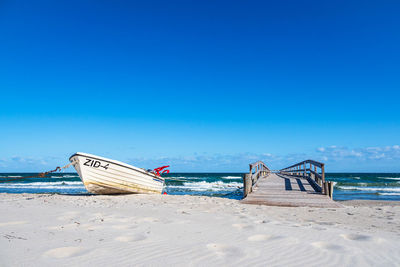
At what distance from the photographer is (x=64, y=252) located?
8.29 feet

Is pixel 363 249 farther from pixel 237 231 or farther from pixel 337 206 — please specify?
pixel 337 206

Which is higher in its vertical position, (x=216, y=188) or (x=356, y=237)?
(x=356, y=237)

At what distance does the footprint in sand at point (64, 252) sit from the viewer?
2425 mm

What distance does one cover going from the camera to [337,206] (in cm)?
657

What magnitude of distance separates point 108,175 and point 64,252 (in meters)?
7.99

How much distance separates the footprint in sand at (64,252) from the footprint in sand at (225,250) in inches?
51.6

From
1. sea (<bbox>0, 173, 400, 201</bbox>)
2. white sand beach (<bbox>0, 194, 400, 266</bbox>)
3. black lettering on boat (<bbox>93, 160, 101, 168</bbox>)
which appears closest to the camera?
white sand beach (<bbox>0, 194, 400, 266</bbox>)

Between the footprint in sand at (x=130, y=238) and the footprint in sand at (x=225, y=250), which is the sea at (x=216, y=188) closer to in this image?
the footprint in sand at (x=130, y=238)

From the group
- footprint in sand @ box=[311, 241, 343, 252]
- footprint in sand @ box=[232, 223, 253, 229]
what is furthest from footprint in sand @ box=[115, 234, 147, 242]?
footprint in sand @ box=[311, 241, 343, 252]

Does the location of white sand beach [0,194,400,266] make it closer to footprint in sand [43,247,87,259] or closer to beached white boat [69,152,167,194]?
footprint in sand [43,247,87,259]

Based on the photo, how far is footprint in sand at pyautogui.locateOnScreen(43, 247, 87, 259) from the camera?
243 centimetres

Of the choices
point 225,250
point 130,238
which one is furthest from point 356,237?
point 130,238

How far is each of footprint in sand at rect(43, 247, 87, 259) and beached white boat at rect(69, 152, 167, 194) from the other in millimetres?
7497

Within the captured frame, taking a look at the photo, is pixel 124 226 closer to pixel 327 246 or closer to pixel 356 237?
pixel 327 246
